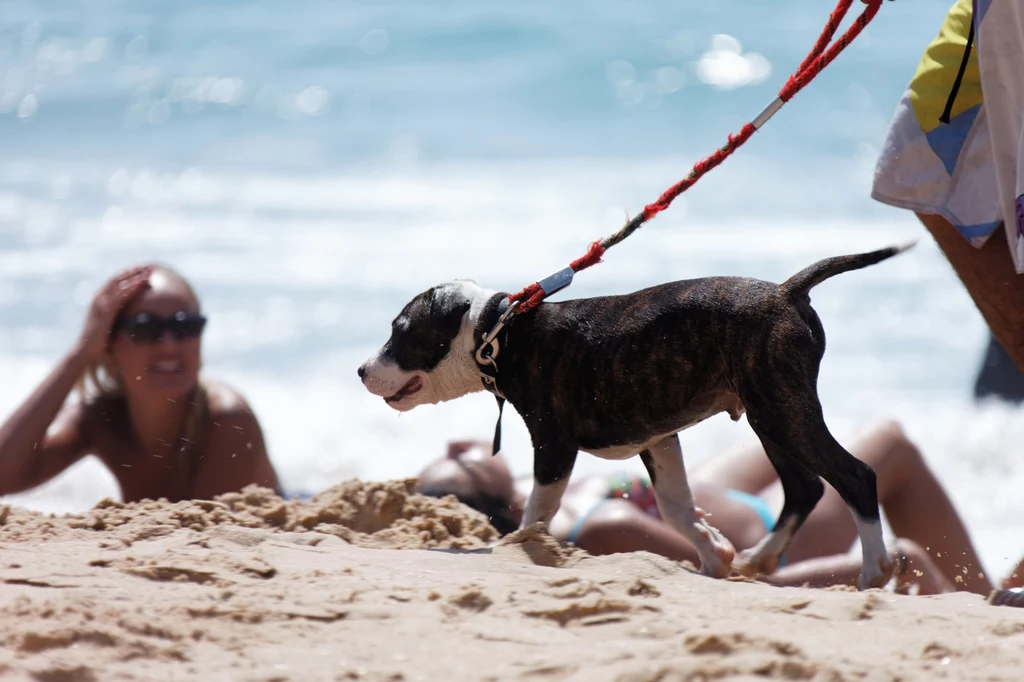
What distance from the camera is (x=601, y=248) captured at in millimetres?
4023

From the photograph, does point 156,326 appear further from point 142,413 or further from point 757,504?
point 757,504

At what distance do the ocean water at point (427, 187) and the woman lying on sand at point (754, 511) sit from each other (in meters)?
1.86

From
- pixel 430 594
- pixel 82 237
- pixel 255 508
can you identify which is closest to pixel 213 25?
pixel 82 237

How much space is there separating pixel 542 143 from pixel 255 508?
40.1ft

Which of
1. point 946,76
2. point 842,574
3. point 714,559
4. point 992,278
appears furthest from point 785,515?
point 946,76

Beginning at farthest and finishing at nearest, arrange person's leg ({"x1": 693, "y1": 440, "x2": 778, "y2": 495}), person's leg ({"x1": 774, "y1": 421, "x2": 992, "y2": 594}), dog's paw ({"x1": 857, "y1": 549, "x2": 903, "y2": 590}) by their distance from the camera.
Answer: person's leg ({"x1": 693, "y1": 440, "x2": 778, "y2": 495}), person's leg ({"x1": 774, "y1": 421, "x2": 992, "y2": 594}), dog's paw ({"x1": 857, "y1": 549, "x2": 903, "y2": 590})

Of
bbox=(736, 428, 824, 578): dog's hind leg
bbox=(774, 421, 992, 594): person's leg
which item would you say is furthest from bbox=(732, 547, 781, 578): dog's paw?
bbox=(774, 421, 992, 594): person's leg

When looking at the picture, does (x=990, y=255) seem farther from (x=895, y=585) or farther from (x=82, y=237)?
(x=82, y=237)

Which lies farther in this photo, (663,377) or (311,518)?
(311,518)

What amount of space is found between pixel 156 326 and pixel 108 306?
27cm

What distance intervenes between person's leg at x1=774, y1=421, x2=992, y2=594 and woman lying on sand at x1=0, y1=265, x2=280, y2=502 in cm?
271

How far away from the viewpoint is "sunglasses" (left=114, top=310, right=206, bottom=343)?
5402 mm

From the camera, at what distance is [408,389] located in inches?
165

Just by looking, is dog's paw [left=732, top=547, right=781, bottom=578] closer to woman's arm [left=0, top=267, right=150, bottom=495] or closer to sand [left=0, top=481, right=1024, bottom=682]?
sand [left=0, top=481, right=1024, bottom=682]
